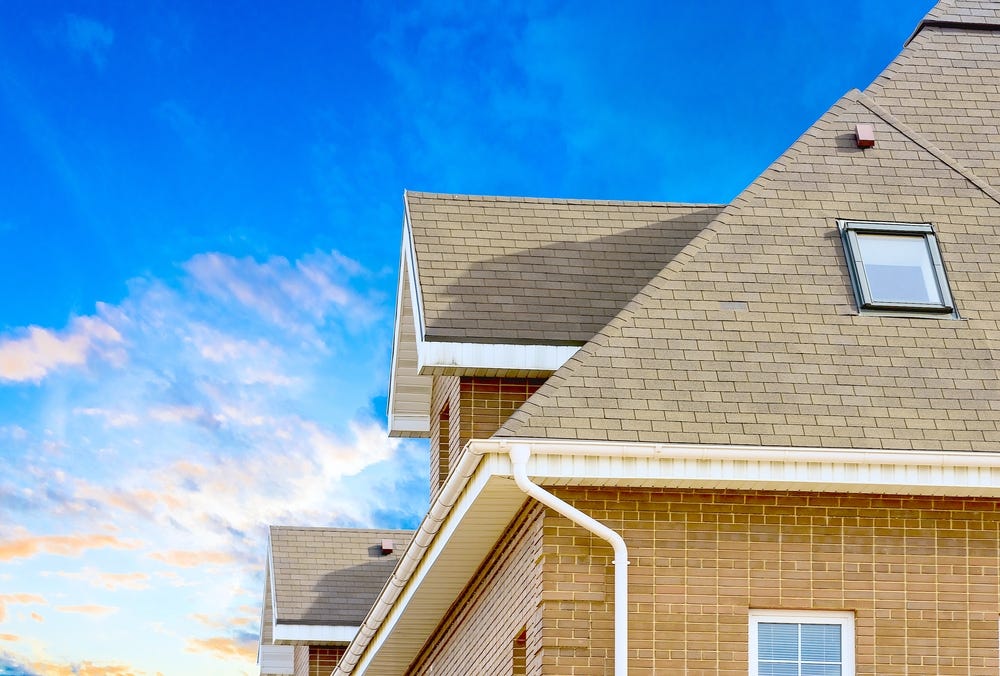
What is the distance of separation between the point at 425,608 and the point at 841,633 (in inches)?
217

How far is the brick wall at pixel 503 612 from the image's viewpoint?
11.7 metres

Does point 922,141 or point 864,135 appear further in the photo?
point 922,141

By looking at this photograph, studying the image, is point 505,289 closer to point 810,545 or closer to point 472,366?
point 472,366

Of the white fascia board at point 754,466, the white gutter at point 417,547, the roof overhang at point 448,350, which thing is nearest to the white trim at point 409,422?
the roof overhang at point 448,350

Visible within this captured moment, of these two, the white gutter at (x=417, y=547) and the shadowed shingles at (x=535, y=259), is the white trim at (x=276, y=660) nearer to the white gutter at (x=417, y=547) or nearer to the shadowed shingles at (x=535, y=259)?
the white gutter at (x=417, y=547)

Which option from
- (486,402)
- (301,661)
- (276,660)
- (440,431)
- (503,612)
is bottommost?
(503,612)

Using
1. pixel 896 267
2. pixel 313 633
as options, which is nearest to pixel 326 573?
pixel 313 633

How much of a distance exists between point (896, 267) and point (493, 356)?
395cm

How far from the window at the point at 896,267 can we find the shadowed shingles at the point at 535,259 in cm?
300

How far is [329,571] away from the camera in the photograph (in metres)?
27.3

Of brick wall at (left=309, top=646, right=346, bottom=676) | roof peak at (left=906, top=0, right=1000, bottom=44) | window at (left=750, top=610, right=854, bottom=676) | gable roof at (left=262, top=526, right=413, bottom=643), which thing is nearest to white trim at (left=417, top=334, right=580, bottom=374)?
window at (left=750, top=610, right=854, bottom=676)

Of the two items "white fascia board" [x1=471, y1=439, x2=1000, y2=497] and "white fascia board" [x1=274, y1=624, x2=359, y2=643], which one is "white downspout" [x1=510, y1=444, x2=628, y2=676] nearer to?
"white fascia board" [x1=471, y1=439, x2=1000, y2=497]

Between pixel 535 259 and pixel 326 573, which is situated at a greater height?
pixel 535 259

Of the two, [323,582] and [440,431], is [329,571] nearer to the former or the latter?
[323,582]
